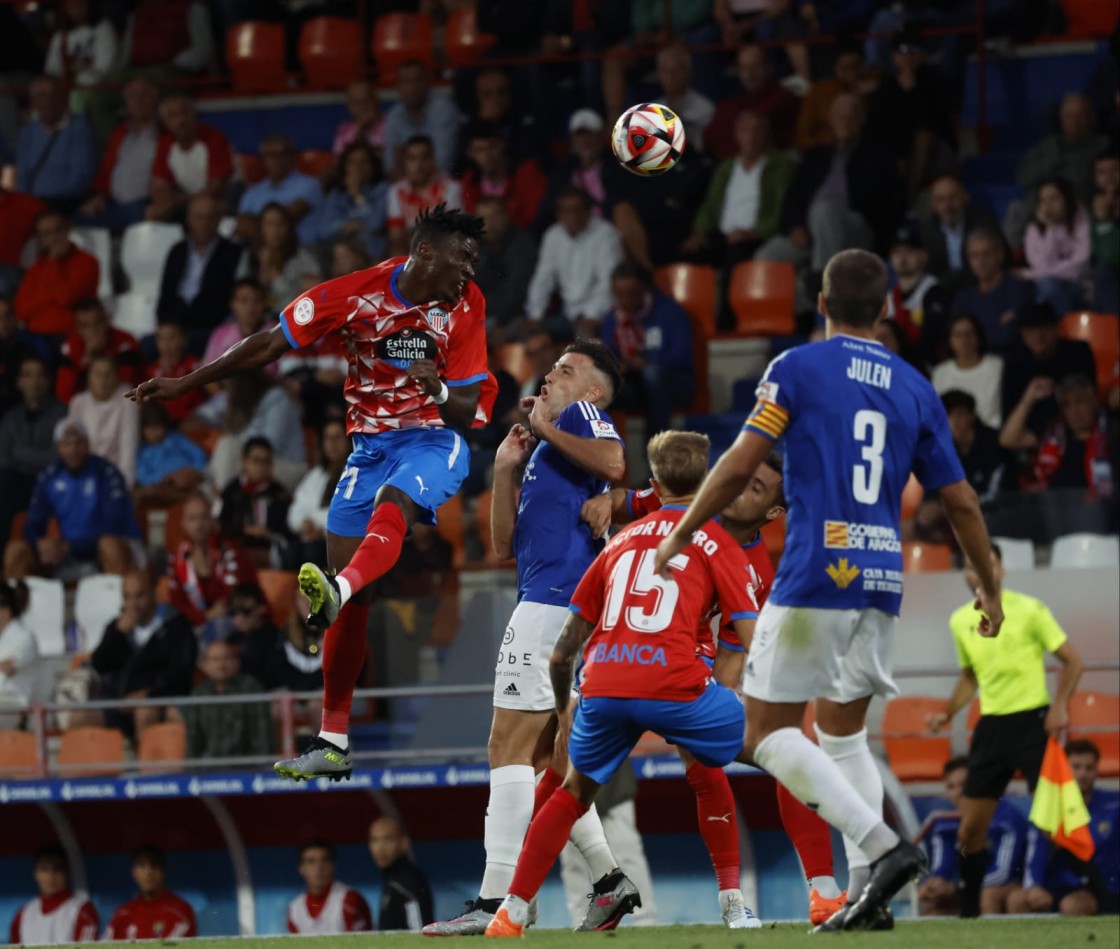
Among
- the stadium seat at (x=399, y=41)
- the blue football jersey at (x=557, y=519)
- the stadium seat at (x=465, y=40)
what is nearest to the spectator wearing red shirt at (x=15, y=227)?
the stadium seat at (x=399, y=41)

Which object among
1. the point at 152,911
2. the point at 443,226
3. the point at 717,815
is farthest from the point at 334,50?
the point at 717,815

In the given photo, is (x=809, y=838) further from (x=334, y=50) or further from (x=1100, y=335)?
(x=334, y=50)

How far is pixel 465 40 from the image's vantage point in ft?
62.4

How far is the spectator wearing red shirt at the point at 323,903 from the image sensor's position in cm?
1296

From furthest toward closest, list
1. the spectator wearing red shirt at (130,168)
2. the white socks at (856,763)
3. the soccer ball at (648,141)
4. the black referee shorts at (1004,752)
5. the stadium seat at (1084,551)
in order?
the spectator wearing red shirt at (130,168), the stadium seat at (1084,551), the black referee shorts at (1004,752), the soccer ball at (648,141), the white socks at (856,763)

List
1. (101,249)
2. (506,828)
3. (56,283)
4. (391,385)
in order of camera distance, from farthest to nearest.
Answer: (101,249) < (56,283) < (391,385) < (506,828)

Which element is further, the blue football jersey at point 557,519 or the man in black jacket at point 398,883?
the man in black jacket at point 398,883

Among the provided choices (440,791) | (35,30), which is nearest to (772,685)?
(440,791)

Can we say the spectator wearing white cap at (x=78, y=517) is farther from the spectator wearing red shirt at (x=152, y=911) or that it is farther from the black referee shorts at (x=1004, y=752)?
the black referee shorts at (x=1004, y=752)

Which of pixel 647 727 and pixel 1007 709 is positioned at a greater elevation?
pixel 647 727

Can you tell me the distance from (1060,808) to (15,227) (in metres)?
11.4

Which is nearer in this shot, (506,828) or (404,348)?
(506,828)

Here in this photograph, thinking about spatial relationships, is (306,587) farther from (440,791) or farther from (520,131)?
(520,131)

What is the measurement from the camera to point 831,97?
16.5m
